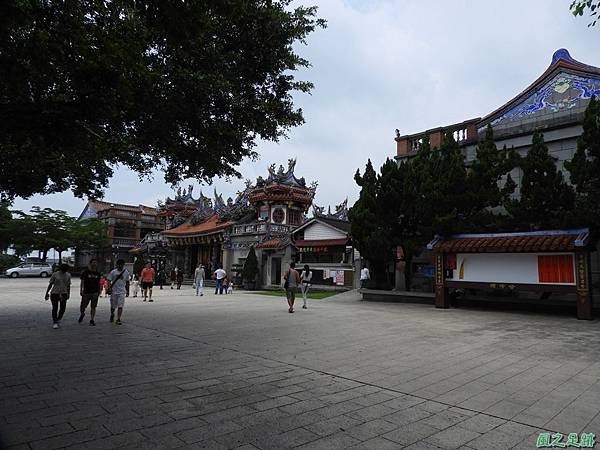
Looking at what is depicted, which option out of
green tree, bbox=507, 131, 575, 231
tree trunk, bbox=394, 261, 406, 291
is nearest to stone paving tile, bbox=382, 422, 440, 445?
green tree, bbox=507, 131, 575, 231

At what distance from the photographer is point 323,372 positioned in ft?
19.3

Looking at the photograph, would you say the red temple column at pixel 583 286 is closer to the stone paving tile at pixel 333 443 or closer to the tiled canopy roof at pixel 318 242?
the stone paving tile at pixel 333 443

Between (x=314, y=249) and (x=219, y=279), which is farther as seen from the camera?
(x=314, y=249)

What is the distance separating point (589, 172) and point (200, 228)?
33.2 metres

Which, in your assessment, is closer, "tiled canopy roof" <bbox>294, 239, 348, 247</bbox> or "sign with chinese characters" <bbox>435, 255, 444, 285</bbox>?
"sign with chinese characters" <bbox>435, 255, 444, 285</bbox>

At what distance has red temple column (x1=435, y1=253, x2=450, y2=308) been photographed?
1560cm

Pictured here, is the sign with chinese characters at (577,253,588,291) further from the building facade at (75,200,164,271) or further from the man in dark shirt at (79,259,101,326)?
the building facade at (75,200,164,271)

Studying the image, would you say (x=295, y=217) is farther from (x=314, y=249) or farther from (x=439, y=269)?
(x=439, y=269)

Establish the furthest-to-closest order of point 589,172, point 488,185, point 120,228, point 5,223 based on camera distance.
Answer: point 120,228, point 5,223, point 488,185, point 589,172

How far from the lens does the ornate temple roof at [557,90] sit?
16.6 metres

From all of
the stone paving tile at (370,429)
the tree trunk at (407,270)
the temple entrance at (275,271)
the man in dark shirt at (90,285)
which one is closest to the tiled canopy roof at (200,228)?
the temple entrance at (275,271)

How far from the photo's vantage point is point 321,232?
27.6 meters

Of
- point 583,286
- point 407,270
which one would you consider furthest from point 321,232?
point 583,286

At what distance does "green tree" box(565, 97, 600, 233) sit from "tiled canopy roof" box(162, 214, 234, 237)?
88.6 feet
